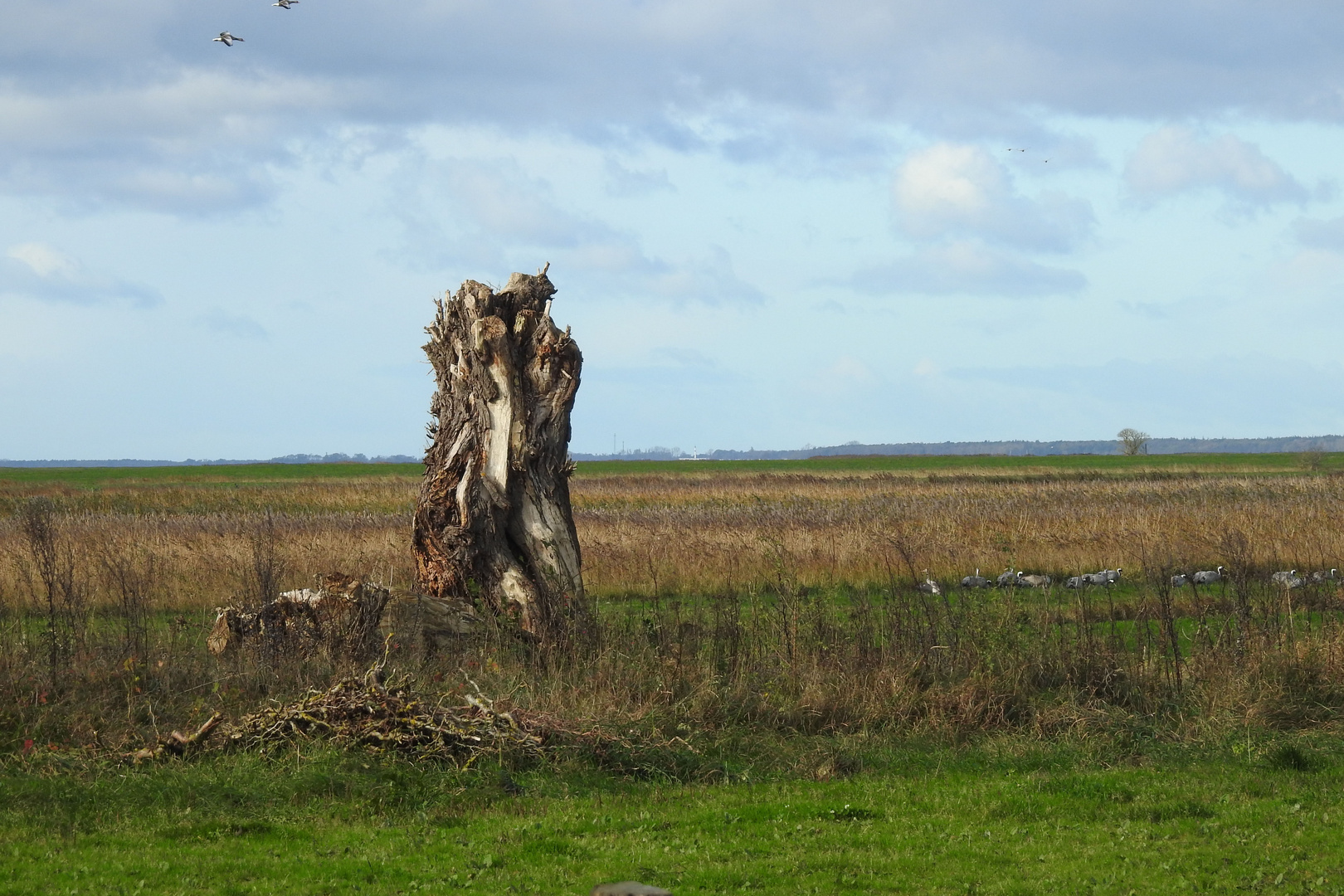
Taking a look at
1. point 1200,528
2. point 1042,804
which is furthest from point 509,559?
point 1200,528

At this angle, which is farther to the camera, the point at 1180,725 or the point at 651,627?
the point at 651,627

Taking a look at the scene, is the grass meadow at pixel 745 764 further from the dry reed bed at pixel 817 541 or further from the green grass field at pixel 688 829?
the dry reed bed at pixel 817 541

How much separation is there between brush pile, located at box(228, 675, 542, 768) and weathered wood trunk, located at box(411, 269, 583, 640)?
366cm

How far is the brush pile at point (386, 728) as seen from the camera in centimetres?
912

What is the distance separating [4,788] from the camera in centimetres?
833

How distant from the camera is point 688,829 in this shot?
7.95m

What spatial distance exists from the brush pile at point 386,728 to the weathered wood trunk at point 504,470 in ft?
12.0

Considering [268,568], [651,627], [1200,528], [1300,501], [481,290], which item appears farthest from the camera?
[1300,501]

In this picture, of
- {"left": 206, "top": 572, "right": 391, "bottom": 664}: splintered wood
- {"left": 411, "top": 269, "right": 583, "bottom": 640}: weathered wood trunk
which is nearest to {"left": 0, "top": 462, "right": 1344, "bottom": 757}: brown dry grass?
{"left": 206, "top": 572, "right": 391, "bottom": 664}: splintered wood

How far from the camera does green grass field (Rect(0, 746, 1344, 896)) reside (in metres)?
6.96

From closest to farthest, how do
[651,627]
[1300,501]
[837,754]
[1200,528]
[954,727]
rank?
[837,754]
[954,727]
[651,627]
[1200,528]
[1300,501]

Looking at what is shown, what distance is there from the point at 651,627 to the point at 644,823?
4.82 meters

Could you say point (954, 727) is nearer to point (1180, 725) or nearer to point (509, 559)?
point (1180, 725)

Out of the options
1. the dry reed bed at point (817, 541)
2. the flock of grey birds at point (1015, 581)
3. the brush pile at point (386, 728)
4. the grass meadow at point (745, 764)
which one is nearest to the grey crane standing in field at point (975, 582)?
the flock of grey birds at point (1015, 581)
